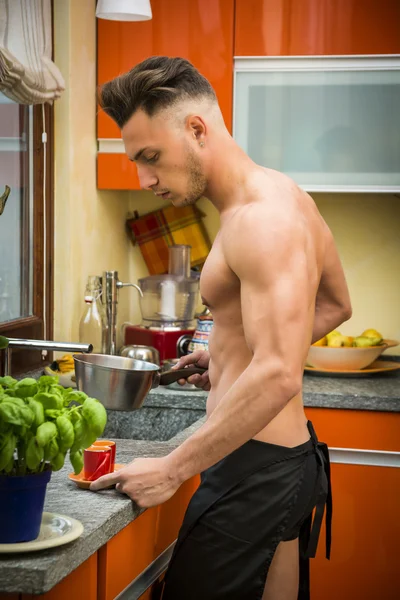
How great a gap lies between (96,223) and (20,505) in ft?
6.37

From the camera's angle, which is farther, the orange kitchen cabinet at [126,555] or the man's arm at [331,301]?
the man's arm at [331,301]

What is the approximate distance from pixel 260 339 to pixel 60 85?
→ 1.35 meters

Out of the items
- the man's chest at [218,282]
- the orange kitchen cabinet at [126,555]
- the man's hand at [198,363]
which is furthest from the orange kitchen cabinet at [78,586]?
the man's hand at [198,363]

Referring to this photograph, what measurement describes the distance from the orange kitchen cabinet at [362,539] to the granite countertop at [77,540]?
1019 millimetres

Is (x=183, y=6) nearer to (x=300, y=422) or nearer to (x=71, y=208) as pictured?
(x=71, y=208)

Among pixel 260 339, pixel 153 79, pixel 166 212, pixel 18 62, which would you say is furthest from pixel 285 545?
pixel 166 212

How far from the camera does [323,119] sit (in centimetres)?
293

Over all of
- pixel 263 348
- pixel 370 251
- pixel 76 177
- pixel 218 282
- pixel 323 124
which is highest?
pixel 323 124

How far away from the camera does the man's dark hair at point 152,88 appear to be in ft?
5.21

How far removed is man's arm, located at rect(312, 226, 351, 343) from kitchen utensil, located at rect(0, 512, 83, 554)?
2.53 feet

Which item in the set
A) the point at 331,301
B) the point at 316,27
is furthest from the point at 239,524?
the point at 316,27

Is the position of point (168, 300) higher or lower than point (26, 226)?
lower

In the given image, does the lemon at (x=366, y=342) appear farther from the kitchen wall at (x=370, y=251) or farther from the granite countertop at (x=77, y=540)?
the granite countertop at (x=77, y=540)

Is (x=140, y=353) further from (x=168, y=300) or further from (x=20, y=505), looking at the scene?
(x=20, y=505)
